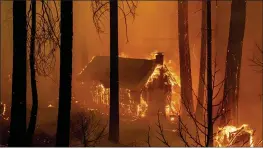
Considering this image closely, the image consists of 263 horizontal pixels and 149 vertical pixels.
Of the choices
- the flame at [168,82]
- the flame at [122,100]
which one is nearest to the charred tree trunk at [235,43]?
the flame at [168,82]

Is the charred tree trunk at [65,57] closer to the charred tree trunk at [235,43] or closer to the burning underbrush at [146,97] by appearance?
the charred tree trunk at [235,43]

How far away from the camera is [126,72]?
26.8 m

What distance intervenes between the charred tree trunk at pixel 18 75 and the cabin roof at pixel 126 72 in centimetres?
1599

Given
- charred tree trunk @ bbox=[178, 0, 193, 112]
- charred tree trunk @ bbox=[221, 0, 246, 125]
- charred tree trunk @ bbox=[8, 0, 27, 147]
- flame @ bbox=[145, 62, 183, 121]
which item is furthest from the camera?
flame @ bbox=[145, 62, 183, 121]

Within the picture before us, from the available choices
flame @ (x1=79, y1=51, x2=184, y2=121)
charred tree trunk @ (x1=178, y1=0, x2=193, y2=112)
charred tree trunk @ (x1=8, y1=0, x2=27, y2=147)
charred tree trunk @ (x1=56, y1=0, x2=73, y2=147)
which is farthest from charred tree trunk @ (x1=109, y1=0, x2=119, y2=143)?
flame @ (x1=79, y1=51, x2=184, y2=121)

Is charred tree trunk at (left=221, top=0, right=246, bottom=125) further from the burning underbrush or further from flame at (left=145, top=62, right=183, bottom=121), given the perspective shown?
flame at (left=145, top=62, right=183, bottom=121)

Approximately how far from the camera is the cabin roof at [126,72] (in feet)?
83.8

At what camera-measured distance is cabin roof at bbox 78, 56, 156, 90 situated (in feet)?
83.8

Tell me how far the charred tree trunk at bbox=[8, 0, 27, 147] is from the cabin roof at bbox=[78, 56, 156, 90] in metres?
16.0

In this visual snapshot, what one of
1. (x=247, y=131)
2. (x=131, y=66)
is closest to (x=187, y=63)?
(x=247, y=131)

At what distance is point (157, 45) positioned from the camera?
42.7 meters

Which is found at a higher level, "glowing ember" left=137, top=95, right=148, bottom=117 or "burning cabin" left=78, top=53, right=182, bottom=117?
"burning cabin" left=78, top=53, right=182, bottom=117

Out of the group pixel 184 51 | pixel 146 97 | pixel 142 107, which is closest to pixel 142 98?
pixel 146 97

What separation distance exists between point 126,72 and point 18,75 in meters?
17.6
